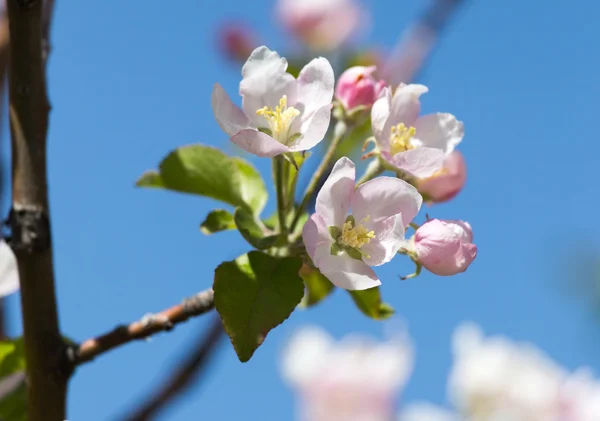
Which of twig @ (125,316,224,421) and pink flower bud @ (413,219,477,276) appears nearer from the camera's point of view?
pink flower bud @ (413,219,477,276)

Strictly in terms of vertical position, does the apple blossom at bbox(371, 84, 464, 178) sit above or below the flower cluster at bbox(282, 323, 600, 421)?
above

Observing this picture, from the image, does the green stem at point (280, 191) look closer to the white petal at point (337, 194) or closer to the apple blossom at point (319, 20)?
the white petal at point (337, 194)

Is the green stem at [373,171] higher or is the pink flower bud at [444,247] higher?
the green stem at [373,171]

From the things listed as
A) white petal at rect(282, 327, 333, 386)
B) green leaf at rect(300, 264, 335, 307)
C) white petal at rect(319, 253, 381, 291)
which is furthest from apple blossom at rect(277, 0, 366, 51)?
white petal at rect(319, 253, 381, 291)

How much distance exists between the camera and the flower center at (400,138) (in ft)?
2.93

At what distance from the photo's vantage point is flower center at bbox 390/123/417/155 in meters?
0.89

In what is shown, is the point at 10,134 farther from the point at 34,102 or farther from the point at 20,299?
the point at 20,299

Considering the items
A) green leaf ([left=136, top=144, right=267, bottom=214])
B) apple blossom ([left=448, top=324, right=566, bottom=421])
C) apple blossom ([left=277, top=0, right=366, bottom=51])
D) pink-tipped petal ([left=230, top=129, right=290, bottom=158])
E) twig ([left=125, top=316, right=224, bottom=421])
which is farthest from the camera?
apple blossom ([left=277, top=0, right=366, bottom=51])

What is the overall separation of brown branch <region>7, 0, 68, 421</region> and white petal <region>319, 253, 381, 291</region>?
1.00 ft

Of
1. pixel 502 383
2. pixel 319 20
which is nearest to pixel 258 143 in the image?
pixel 502 383

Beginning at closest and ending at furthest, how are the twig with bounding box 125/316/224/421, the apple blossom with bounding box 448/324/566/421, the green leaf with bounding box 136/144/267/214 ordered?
the green leaf with bounding box 136/144/267/214 → the twig with bounding box 125/316/224/421 → the apple blossom with bounding box 448/324/566/421

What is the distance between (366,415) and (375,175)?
1400mm

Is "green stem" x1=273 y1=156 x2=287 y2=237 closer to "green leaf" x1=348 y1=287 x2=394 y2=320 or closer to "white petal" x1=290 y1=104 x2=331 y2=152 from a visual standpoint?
"white petal" x1=290 y1=104 x2=331 y2=152


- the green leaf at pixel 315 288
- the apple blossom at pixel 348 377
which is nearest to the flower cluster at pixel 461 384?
the apple blossom at pixel 348 377
